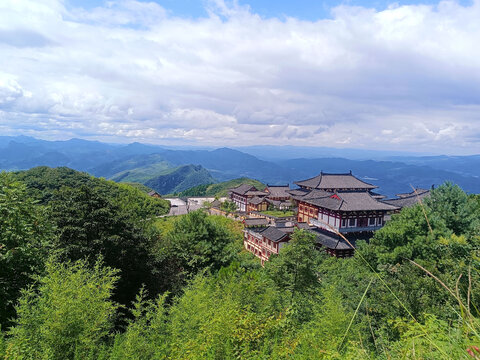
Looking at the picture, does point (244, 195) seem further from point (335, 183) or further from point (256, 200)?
point (335, 183)

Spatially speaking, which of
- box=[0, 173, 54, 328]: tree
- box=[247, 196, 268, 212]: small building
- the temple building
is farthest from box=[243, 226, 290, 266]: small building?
box=[0, 173, 54, 328]: tree

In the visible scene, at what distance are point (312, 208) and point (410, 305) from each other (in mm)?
19480

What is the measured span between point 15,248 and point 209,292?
4.59 meters

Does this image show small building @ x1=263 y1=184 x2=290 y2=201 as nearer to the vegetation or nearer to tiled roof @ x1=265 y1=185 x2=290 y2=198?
tiled roof @ x1=265 y1=185 x2=290 y2=198

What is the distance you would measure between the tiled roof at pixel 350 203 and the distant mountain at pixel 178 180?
127777 millimetres

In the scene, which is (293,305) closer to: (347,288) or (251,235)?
(347,288)

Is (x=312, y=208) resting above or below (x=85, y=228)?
below

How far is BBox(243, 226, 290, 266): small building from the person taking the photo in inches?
858

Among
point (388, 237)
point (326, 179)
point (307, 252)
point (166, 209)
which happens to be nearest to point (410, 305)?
point (307, 252)

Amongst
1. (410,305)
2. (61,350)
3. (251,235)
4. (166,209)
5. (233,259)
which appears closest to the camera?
(61,350)

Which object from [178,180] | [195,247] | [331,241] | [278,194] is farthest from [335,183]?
[178,180]

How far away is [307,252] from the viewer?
28.6 feet

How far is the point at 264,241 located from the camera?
23.7 m

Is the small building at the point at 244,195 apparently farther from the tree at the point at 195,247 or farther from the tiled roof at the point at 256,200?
the tree at the point at 195,247
